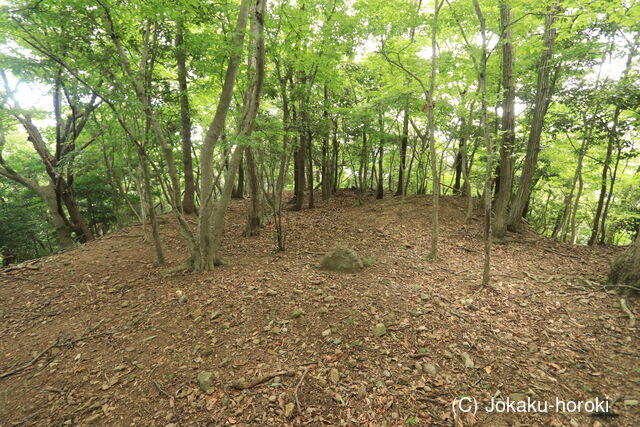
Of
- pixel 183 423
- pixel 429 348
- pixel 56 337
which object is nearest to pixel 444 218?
pixel 429 348

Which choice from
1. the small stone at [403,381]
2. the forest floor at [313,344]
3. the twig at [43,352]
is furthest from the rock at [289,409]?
the twig at [43,352]

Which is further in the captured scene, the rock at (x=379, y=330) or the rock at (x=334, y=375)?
the rock at (x=379, y=330)

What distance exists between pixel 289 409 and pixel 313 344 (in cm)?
91

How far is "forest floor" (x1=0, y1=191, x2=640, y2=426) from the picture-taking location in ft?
9.30

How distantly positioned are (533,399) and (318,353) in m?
2.40

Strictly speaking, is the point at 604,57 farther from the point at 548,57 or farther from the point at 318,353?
the point at 318,353

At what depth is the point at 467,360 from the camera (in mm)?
3246

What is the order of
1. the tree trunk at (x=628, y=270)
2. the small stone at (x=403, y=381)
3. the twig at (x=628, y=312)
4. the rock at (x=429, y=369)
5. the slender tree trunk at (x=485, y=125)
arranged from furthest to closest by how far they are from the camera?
the slender tree trunk at (x=485, y=125)
the tree trunk at (x=628, y=270)
the twig at (x=628, y=312)
the rock at (x=429, y=369)
the small stone at (x=403, y=381)

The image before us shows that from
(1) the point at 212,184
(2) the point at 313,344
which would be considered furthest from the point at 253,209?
(2) the point at 313,344

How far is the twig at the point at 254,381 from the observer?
10.1 feet

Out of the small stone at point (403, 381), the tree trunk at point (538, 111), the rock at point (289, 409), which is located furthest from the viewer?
the tree trunk at point (538, 111)

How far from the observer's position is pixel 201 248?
5.80m

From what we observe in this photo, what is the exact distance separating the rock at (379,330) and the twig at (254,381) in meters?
1.27

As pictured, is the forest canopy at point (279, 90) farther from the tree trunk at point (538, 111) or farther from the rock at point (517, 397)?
the rock at point (517, 397)
